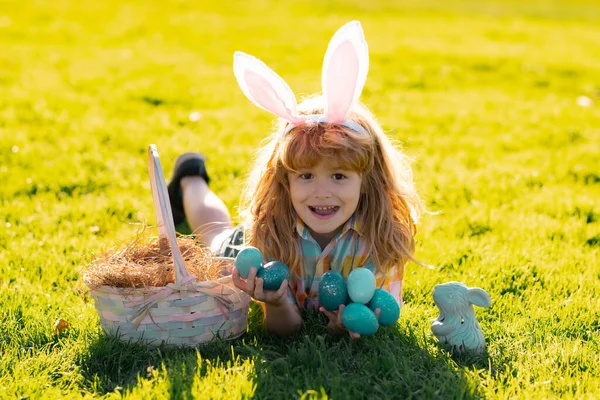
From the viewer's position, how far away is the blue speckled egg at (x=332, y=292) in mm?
2814

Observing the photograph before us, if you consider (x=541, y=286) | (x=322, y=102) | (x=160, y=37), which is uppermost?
(x=160, y=37)

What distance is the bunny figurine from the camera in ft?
9.37

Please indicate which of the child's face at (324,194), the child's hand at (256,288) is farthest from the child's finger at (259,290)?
the child's face at (324,194)

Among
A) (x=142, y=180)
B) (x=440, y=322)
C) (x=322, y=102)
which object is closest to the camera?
(x=440, y=322)

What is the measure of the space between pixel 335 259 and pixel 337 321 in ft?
1.28

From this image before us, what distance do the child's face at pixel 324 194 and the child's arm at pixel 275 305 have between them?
0.35 metres

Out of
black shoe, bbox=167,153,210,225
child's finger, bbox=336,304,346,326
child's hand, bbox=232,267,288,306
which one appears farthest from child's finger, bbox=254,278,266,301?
black shoe, bbox=167,153,210,225

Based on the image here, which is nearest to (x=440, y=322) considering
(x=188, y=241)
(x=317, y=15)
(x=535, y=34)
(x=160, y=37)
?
(x=188, y=241)

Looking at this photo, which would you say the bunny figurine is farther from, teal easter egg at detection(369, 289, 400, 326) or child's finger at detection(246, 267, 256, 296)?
child's finger at detection(246, 267, 256, 296)

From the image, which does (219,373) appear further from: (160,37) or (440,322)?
→ (160,37)

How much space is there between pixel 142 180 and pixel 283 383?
2.79 meters

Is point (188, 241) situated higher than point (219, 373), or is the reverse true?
point (188, 241)

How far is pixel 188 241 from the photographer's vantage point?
324 centimetres

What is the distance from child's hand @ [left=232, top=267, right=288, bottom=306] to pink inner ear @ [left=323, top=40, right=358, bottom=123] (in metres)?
0.69
